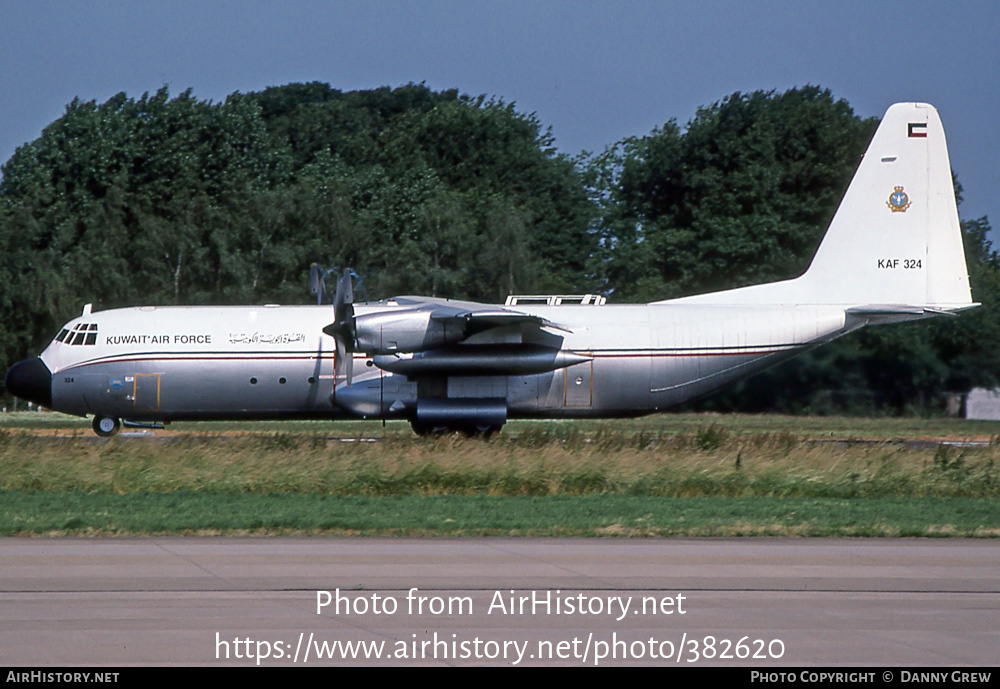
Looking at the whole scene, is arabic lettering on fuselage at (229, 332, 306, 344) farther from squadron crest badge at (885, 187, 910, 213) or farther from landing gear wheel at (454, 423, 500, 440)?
squadron crest badge at (885, 187, 910, 213)

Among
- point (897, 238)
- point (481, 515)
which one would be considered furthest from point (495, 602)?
point (897, 238)

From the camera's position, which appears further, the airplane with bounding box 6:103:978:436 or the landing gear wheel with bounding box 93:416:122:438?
the landing gear wheel with bounding box 93:416:122:438

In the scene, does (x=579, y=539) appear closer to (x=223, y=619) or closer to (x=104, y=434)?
(x=223, y=619)

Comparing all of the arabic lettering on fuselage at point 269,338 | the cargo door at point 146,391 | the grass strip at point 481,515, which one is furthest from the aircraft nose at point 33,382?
the grass strip at point 481,515

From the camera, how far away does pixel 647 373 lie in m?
26.5

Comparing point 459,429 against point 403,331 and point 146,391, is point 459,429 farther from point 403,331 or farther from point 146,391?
point 146,391

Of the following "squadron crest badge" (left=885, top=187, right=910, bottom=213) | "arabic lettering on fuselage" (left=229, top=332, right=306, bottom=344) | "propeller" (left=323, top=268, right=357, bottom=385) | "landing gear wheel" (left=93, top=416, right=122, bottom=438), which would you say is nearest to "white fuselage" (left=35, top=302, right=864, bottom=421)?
"arabic lettering on fuselage" (left=229, top=332, right=306, bottom=344)

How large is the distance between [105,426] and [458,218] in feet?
85.6

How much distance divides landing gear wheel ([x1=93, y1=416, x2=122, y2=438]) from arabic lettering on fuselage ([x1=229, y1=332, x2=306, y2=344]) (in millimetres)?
4040

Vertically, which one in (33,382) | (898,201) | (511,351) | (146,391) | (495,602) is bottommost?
(495,602)

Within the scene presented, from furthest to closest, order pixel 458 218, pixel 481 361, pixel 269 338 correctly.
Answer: pixel 458 218
pixel 269 338
pixel 481 361

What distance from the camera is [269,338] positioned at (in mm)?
26516

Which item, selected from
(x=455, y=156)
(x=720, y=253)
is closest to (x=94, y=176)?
(x=455, y=156)

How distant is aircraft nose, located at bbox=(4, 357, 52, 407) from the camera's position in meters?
27.4
